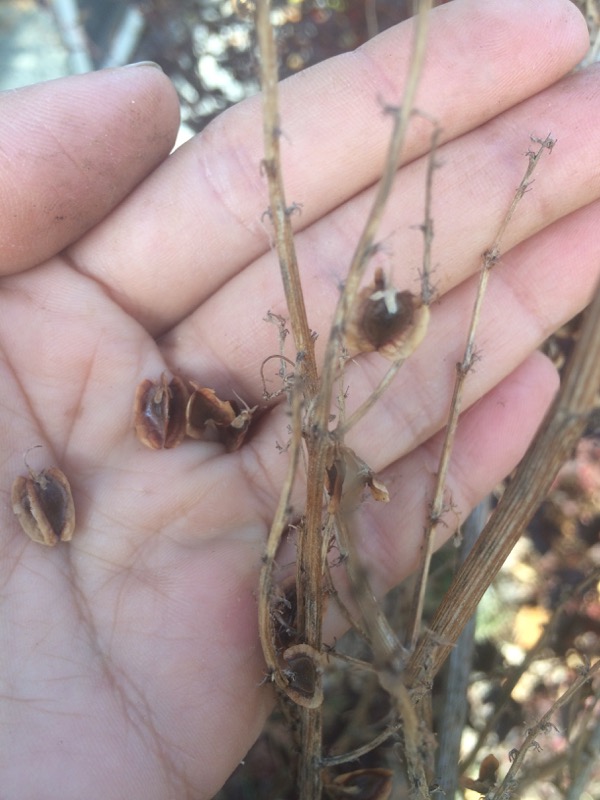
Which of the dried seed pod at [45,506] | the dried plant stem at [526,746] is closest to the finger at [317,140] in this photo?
the dried seed pod at [45,506]

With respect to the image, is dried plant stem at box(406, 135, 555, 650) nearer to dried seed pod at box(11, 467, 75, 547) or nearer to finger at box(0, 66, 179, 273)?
dried seed pod at box(11, 467, 75, 547)

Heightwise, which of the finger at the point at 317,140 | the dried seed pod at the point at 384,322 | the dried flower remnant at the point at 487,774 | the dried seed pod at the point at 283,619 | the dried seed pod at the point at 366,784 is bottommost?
the dried flower remnant at the point at 487,774

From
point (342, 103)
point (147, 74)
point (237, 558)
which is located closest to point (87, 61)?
point (147, 74)

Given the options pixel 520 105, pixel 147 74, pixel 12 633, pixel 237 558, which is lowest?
pixel 237 558

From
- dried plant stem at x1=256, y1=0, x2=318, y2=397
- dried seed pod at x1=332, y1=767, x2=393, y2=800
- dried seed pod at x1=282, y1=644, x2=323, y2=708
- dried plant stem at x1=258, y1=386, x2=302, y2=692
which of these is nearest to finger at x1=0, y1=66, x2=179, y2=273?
dried plant stem at x1=256, y1=0, x2=318, y2=397

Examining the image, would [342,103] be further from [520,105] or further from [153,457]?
[153,457]

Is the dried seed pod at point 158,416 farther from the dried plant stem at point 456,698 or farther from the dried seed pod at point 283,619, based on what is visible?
the dried plant stem at point 456,698
